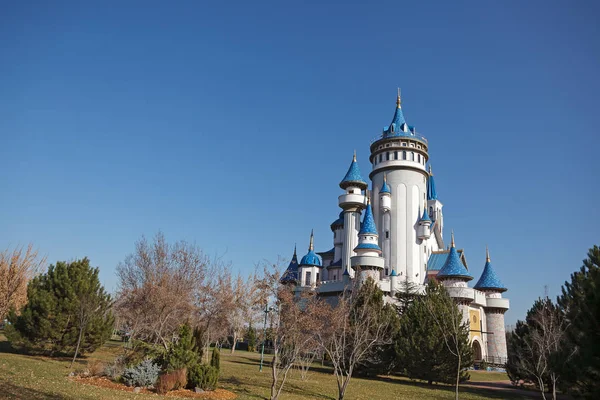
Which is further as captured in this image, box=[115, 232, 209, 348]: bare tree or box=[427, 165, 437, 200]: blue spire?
box=[427, 165, 437, 200]: blue spire

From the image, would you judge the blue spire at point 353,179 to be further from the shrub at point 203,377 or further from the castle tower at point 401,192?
the shrub at point 203,377

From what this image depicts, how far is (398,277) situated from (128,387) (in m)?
31.5

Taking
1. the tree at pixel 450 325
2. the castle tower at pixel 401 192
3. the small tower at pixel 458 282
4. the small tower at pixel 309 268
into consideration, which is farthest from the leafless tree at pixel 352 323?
the small tower at pixel 309 268

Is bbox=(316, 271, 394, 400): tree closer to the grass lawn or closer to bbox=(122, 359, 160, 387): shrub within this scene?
the grass lawn

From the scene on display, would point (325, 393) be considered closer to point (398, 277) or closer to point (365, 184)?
point (398, 277)

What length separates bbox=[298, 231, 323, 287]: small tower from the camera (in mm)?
51094

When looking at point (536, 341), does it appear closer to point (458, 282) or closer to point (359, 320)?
point (359, 320)

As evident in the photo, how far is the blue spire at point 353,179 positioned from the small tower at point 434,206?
9751mm

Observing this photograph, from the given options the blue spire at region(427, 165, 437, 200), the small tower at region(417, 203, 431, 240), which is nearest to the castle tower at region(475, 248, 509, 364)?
the small tower at region(417, 203, 431, 240)

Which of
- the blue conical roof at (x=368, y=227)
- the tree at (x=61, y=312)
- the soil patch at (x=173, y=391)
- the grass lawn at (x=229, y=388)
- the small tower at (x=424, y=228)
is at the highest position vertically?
the small tower at (x=424, y=228)

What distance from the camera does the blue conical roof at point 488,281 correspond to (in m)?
47.9

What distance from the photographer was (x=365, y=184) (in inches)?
2042

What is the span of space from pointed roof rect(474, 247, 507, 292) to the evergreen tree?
884 inches

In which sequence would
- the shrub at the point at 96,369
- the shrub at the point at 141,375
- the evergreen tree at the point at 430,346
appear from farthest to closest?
the evergreen tree at the point at 430,346
the shrub at the point at 96,369
the shrub at the point at 141,375
